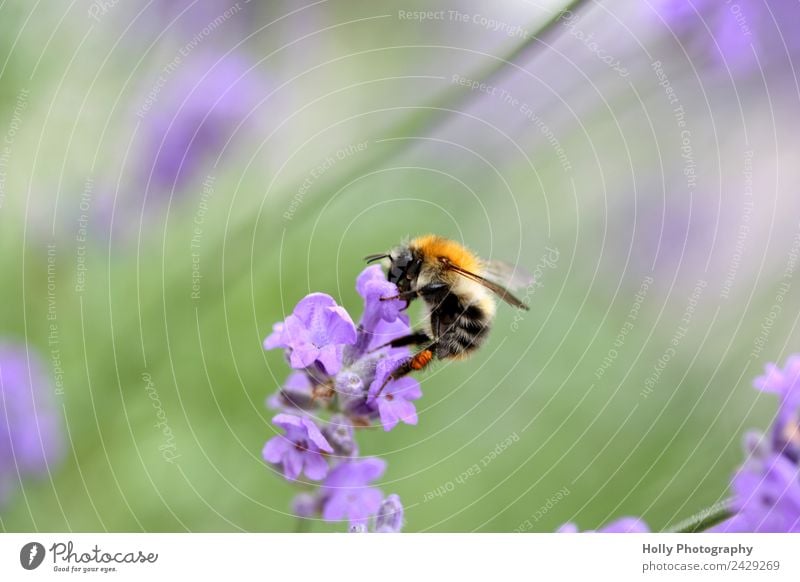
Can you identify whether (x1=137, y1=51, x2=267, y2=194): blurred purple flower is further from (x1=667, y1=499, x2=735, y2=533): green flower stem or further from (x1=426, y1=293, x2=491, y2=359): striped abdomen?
(x1=667, y1=499, x2=735, y2=533): green flower stem

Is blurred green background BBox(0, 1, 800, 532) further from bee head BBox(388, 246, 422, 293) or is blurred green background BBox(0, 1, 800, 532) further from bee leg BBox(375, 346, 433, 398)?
bee leg BBox(375, 346, 433, 398)

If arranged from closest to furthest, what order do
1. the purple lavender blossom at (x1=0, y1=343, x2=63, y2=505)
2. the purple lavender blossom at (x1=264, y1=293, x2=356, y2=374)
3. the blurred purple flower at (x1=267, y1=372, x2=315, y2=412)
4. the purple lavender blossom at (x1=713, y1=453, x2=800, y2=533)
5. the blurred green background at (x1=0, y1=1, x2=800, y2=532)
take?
1. the purple lavender blossom at (x1=264, y1=293, x2=356, y2=374)
2. the blurred purple flower at (x1=267, y1=372, x2=315, y2=412)
3. the purple lavender blossom at (x1=713, y1=453, x2=800, y2=533)
4. the purple lavender blossom at (x1=0, y1=343, x2=63, y2=505)
5. the blurred green background at (x1=0, y1=1, x2=800, y2=532)

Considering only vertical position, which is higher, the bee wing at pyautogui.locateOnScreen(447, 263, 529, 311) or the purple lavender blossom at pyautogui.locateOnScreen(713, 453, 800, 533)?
the bee wing at pyautogui.locateOnScreen(447, 263, 529, 311)

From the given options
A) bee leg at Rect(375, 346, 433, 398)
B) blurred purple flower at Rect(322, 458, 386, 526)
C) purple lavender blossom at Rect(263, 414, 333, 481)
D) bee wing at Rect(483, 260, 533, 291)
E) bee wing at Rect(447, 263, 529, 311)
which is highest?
bee wing at Rect(483, 260, 533, 291)

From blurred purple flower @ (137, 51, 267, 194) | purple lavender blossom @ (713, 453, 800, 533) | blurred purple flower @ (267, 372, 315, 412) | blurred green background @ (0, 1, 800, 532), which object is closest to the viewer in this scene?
blurred purple flower @ (267, 372, 315, 412)

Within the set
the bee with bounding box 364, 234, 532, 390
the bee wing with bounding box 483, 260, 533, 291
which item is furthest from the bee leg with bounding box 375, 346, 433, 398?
the bee wing with bounding box 483, 260, 533, 291

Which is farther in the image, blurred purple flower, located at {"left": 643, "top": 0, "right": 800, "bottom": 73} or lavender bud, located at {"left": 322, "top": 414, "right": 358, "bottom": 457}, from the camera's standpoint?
blurred purple flower, located at {"left": 643, "top": 0, "right": 800, "bottom": 73}

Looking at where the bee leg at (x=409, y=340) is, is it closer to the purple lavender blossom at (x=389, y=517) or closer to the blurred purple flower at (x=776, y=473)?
the purple lavender blossom at (x=389, y=517)

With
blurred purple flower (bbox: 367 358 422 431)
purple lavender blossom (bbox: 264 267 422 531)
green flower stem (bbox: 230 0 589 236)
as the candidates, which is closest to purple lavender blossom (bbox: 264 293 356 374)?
purple lavender blossom (bbox: 264 267 422 531)
